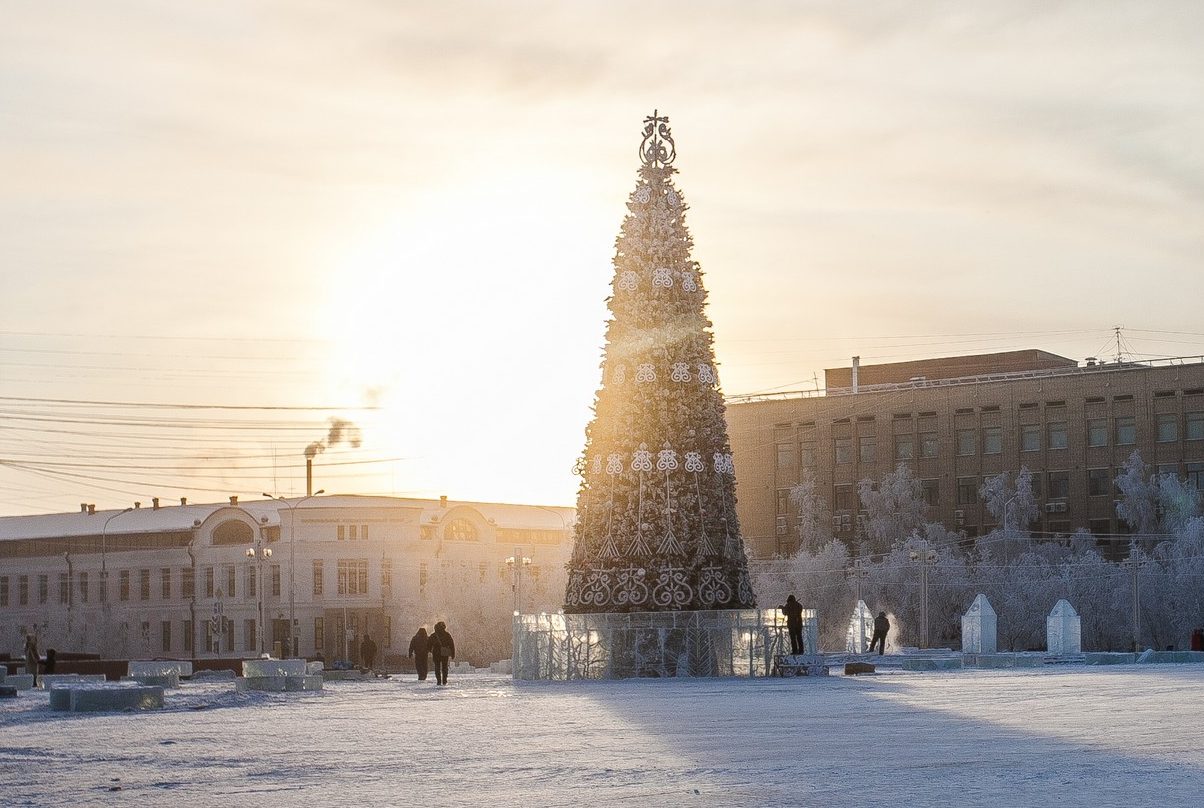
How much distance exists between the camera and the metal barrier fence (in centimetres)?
2912

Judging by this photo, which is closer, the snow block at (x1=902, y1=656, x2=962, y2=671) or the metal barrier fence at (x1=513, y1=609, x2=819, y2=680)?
the metal barrier fence at (x1=513, y1=609, x2=819, y2=680)

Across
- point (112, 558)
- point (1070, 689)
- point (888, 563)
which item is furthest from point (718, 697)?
point (112, 558)

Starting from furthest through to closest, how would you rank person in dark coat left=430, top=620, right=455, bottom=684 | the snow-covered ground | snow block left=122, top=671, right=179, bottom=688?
person in dark coat left=430, top=620, right=455, bottom=684 → snow block left=122, top=671, right=179, bottom=688 → the snow-covered ground

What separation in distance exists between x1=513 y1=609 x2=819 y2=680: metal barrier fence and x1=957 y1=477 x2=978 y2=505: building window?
207 ft

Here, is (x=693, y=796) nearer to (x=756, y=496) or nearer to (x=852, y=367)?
(x=756, y=496)

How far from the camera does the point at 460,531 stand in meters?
96.8

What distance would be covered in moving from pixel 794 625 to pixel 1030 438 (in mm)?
63176

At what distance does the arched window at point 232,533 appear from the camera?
93.2m

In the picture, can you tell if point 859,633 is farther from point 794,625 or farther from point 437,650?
point 794,625

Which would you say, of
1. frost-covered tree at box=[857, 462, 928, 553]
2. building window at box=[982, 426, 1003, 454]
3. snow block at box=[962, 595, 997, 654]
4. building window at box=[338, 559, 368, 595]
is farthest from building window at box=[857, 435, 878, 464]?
snow block at box=[962, 595, 997, 654]

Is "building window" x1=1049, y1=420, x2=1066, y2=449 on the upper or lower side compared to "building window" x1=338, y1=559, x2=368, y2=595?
upper

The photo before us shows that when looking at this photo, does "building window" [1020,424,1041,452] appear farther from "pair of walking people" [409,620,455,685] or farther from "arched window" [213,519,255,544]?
"pair of walking people" [409,620,455,685]

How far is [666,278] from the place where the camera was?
30.6 m

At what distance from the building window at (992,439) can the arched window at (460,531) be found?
27.5 m
